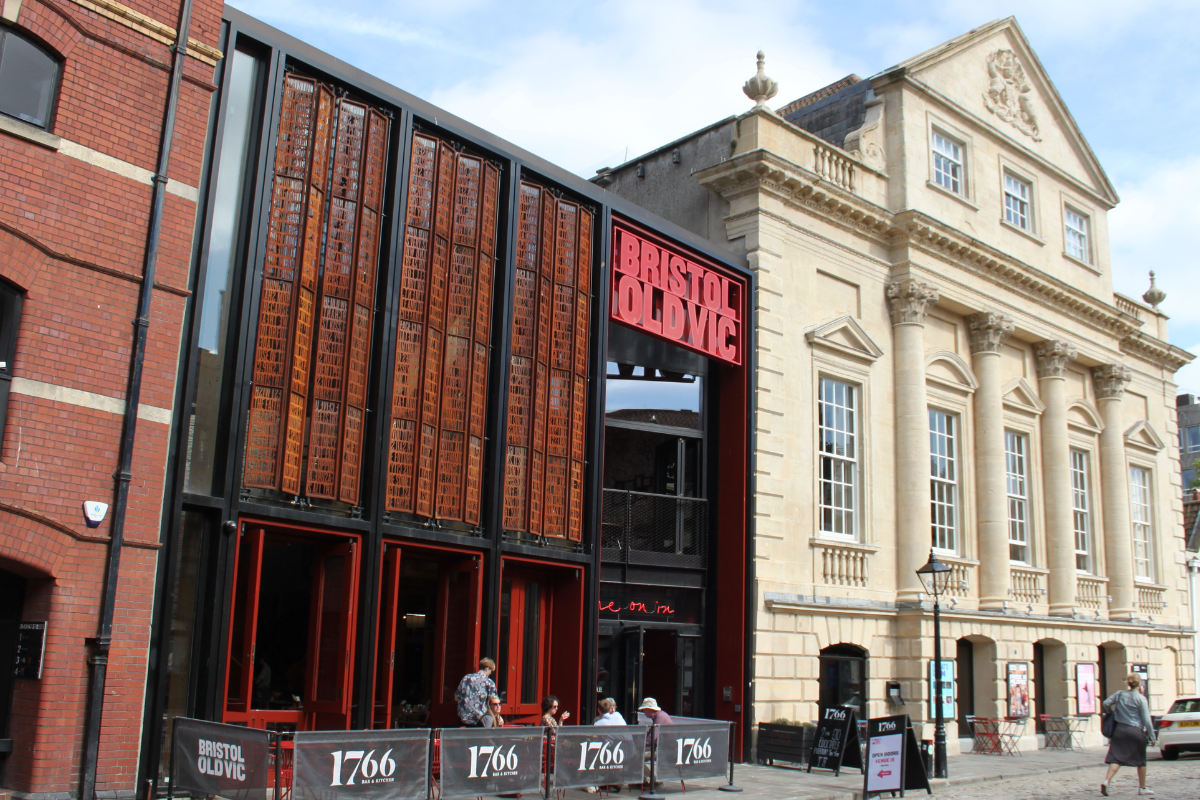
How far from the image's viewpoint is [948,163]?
24.8m

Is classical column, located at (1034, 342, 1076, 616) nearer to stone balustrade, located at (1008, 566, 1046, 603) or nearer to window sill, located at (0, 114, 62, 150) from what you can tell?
stone balustrade, located at (1008, 566, 1046, 603)

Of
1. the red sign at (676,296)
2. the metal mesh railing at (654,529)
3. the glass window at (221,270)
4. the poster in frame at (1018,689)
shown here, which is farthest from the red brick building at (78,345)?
the poster in frame at (1018,689)

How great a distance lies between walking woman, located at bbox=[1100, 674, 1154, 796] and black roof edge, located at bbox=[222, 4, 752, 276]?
9546 mm

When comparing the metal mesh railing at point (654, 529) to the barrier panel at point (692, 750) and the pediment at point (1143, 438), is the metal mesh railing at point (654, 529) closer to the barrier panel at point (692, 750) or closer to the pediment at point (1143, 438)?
the barrier panel at point (692, 750)

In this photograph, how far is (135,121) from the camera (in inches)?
447

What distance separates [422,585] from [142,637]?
429 centimetres

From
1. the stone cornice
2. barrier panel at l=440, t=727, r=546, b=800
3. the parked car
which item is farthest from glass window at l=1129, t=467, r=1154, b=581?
barrier panel at l=440, t=727, r=546, b=800

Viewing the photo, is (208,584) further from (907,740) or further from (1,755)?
(907,740)

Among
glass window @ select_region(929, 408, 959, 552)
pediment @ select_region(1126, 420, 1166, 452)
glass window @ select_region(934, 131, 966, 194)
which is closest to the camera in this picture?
glass window @ select_region(929, 408, 959, 552)

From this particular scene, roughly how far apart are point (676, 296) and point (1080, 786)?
33.0ft

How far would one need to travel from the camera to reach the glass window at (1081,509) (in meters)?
27.5

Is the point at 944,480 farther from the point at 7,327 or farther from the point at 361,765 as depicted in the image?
the point at 7,327

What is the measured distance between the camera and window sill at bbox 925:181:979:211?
2348 cm

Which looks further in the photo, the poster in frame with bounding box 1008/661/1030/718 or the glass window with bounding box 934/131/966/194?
the glass window with bounding box 934/131/966/194
